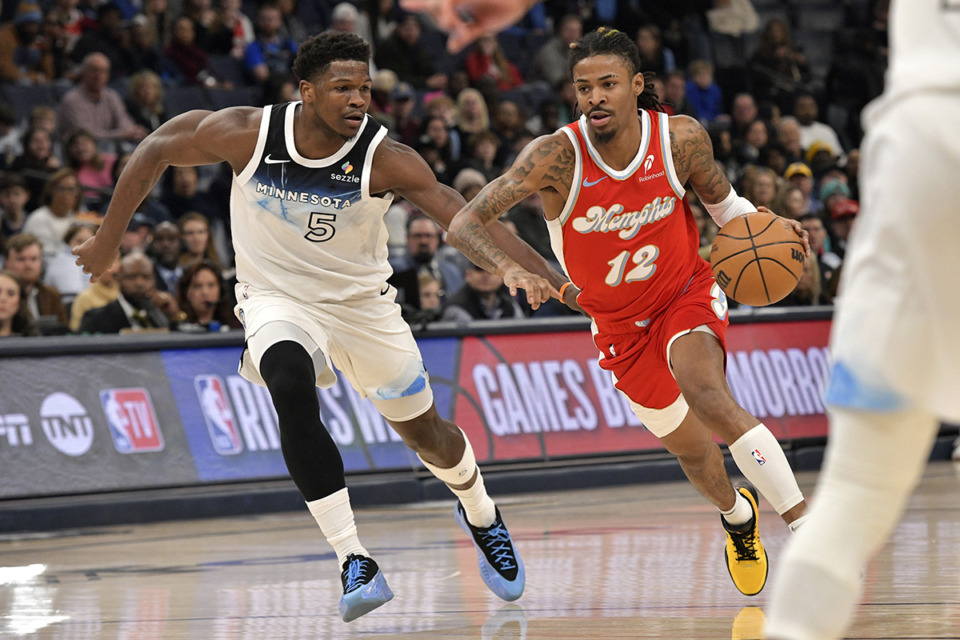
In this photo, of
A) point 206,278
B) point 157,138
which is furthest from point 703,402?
point 206,278

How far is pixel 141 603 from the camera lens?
18.1 feet

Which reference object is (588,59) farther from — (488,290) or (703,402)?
(488,290)

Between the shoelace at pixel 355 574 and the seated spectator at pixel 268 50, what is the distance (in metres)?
8.96

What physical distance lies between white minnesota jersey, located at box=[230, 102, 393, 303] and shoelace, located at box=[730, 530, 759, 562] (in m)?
1.75

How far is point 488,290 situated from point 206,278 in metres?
2.24

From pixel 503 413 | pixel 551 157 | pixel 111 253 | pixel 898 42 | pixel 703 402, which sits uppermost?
pixel 898 42

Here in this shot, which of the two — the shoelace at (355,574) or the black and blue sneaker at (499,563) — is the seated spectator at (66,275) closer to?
the black and blue sneaker at (499,563)

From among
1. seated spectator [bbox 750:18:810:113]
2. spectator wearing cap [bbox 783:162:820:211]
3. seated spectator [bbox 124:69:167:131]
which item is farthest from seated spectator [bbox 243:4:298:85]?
seated spectator [bbox 750:18:810:113]

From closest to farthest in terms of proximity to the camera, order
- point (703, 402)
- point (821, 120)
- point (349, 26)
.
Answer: point (703, 402) → point (349, 26) → point (821, 120)

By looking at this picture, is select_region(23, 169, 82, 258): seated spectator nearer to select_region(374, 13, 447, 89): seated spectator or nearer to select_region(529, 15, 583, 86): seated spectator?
select_region(374, 13, 447, 89): seated spectator

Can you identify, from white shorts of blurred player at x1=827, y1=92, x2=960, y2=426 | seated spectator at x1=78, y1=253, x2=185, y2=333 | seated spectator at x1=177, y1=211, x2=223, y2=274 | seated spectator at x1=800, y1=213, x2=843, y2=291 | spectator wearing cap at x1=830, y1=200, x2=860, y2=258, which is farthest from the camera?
spectator wearing cap at x1=830, y1=200, x2=860, y2=258

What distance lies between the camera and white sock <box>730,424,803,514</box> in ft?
15.7

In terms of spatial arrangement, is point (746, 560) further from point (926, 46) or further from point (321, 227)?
point (926, 46)

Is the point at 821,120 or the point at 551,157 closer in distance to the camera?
the point at 551,157
